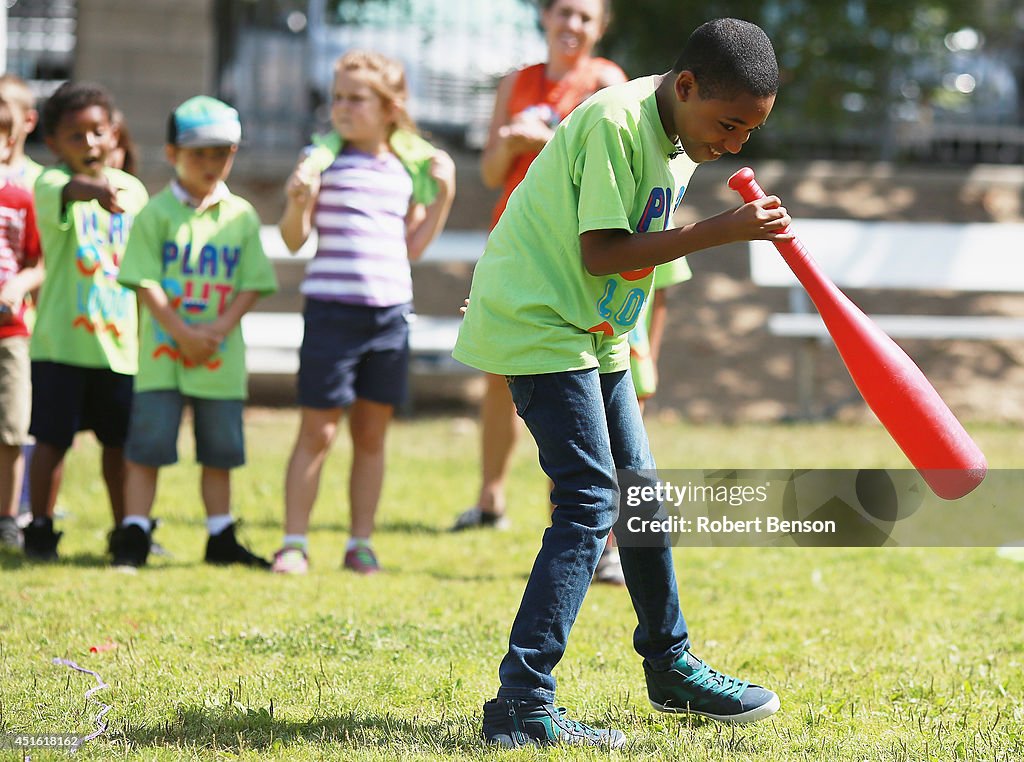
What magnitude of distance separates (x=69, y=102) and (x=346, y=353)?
142 centimetres

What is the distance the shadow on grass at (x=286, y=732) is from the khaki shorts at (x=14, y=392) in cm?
228

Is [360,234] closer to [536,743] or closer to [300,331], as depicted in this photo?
[536,743]

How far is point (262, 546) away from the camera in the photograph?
17.4ft

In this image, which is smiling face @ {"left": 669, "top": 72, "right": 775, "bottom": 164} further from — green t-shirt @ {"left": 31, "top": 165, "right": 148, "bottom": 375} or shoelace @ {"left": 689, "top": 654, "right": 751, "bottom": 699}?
green t-shirt @ {"left": 31, "top": 165, "right": 148, "bottom": 375}

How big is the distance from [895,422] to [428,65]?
8.00m

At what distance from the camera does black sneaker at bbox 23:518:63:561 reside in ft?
16.1

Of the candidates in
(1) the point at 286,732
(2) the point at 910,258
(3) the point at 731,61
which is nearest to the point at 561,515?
(1) the point at 286,732

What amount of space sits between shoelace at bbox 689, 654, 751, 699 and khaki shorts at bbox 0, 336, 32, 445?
3.01m

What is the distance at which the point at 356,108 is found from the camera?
4.80 m

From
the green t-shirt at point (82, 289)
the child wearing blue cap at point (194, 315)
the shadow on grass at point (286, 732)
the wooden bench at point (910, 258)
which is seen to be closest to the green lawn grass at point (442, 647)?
the shadow on grass at point (286, 732)

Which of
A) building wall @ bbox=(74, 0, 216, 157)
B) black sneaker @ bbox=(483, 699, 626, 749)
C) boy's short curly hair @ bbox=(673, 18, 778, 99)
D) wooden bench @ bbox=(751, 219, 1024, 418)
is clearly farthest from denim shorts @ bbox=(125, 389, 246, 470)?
building wall @ bbox=(74, 0, 216, 157)

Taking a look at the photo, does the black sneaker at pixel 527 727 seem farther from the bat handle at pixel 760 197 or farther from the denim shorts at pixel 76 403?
the denim shorts at pixel 76 403

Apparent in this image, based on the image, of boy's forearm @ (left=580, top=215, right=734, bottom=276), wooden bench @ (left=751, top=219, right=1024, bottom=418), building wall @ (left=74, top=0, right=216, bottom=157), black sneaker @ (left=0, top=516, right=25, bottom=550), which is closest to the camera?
boy's forearm @ (left=580, top=215, right=734, bottom=276)

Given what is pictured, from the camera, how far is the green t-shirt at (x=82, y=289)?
4.94 meters
